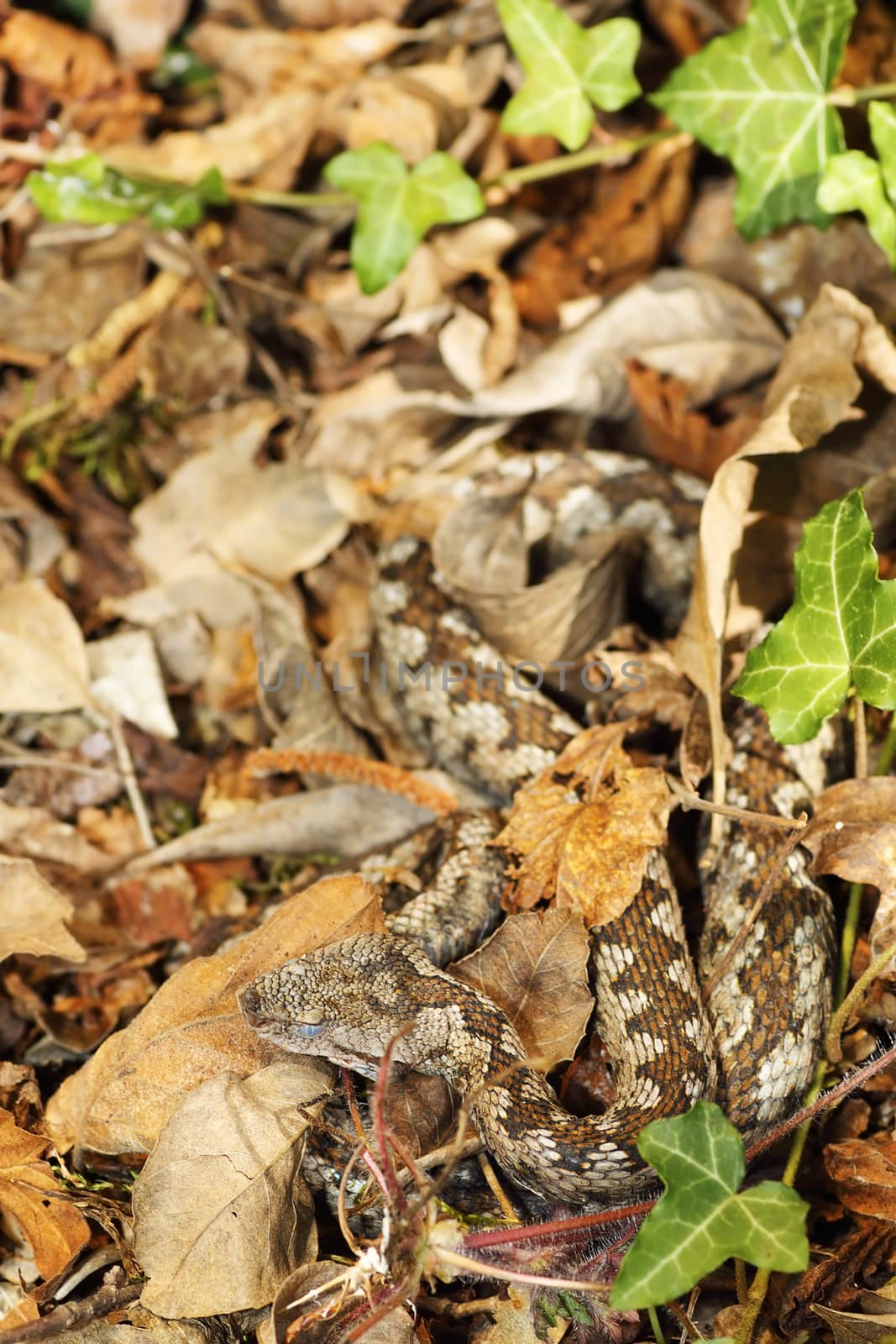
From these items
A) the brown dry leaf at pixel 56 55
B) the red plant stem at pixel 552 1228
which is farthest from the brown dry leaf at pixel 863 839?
the brown dry leaf at pixel 56 55

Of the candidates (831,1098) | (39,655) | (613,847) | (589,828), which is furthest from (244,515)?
(831,1098)

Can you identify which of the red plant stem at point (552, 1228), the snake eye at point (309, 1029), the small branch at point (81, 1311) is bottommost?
the small branch at point (81, 1311)

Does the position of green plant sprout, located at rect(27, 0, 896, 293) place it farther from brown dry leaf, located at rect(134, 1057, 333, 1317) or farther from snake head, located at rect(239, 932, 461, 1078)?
brown dry leaf, located at rect(134, 1057, 333, 1317)

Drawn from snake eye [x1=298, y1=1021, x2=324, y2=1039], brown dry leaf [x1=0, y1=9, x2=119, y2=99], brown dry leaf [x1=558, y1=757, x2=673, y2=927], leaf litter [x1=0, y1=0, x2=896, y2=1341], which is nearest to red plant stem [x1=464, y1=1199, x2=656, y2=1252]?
leaf litter [x1=0, y1=0, x2=896, y2=1341]

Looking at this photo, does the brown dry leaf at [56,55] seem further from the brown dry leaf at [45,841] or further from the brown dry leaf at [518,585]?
the brown dry leaf at [45,841]

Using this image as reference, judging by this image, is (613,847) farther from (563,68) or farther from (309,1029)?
(563,68)

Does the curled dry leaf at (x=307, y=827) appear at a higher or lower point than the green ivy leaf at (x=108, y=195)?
lower

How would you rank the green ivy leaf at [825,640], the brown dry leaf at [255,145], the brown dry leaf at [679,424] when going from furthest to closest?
the brown dry leaf at [255,145]
the brown dry leaf at [679,424]
the green ivy leaf at [825,640]
